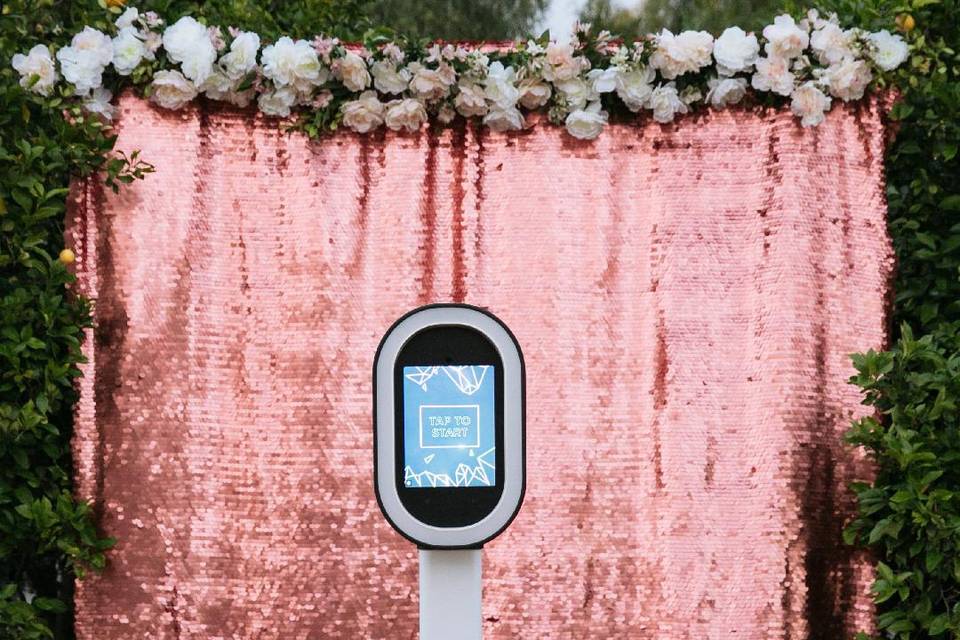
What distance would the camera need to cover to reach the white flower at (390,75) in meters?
3.71

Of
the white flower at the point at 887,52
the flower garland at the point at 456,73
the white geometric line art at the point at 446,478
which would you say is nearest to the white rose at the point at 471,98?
the flower garland at the point at 456,73

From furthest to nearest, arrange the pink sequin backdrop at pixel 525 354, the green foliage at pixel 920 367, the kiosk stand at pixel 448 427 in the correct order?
1. the pink sequin backdrop at pixel 525 354
2. the green foliage at pixel 920 367
3. the kiosk stand at pixel 448 427

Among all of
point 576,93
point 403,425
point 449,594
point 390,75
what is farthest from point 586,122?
point 449,594

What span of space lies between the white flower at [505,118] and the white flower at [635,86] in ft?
0.99

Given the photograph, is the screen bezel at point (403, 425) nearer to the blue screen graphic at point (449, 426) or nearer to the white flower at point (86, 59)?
the blue screen graphic at point (449, 426)

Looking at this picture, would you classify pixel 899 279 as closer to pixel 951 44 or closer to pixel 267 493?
pixel 951 44

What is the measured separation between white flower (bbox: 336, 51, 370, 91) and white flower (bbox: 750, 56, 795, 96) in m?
1.13

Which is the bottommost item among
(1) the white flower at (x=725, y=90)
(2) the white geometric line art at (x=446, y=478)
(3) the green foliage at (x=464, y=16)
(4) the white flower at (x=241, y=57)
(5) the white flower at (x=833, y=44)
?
(2) the white geometric line art at (x=446, y=478)

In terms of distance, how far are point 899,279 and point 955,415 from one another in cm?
52

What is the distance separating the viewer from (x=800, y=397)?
3.64 m

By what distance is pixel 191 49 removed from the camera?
3652 millimetres

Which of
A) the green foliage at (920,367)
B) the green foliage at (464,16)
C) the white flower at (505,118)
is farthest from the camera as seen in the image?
the green foliage at (464,16)

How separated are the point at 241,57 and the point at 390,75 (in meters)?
0.43

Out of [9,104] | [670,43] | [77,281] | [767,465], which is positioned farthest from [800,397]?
[9,104]
